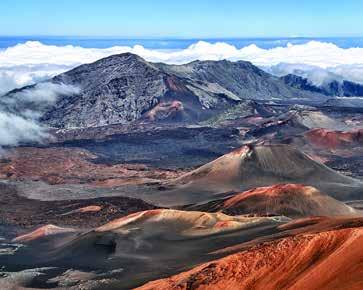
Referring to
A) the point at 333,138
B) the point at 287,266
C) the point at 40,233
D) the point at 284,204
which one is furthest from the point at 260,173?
the point at 287,266

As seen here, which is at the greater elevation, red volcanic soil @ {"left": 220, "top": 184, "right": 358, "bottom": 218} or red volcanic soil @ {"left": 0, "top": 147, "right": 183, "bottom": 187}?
red volcanic soil @ {"left": 220, "top": 184, "right": 358, "bottom": 218}

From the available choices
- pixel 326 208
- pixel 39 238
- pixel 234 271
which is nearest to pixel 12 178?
pixel 39 238

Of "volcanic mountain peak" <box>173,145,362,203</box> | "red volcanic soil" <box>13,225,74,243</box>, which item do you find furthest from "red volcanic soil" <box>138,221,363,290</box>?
"volcanic mountain peak" <box>173,145,362,203</box>

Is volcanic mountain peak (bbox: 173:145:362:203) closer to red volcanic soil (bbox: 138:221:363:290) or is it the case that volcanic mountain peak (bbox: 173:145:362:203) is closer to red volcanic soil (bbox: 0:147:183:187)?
red volcanic soil (bbox: 0:147:183:187)

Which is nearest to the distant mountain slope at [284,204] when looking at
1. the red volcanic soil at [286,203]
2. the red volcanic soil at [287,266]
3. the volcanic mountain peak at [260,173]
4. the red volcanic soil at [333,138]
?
the red volcanic soil at [286,203]

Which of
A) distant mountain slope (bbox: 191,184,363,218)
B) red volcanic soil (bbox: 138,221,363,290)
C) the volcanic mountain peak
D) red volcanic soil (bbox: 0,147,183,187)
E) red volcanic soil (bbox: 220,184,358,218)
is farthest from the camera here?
red volcanic soil (bbox: 0,147,183,187)

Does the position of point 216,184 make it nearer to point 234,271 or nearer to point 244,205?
point 244,205
